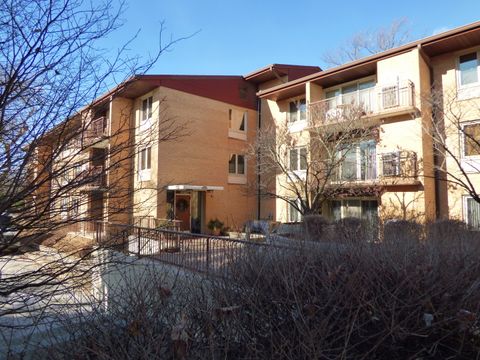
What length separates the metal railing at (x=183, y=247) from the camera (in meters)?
4.69

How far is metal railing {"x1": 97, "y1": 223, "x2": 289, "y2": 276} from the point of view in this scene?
4688mm

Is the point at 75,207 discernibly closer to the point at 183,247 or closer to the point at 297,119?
the point at 183,247

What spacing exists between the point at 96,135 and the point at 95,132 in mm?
34

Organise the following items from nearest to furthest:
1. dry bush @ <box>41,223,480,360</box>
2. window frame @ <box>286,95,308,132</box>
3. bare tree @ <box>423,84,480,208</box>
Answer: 1. dry bush @ <box>41,223,480,360</box>
2. bare tree @ <box>423,84,480,208</box>
3. window frame @ <box>286,95,308,132</box>

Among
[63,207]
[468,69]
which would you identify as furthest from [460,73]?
[63,207]

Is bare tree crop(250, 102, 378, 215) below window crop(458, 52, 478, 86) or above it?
below

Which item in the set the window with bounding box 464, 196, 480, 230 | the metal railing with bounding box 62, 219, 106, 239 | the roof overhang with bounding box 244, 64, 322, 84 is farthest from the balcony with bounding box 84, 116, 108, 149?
the roof overhang with bounding box 244, 64, 322, 84

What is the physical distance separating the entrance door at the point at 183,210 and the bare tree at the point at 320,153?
15.6 feet

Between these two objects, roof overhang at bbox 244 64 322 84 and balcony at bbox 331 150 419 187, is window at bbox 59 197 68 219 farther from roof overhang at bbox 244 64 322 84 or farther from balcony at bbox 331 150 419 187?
roof overhang at bbox 244 64 322 84

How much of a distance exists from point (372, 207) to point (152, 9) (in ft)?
53.7

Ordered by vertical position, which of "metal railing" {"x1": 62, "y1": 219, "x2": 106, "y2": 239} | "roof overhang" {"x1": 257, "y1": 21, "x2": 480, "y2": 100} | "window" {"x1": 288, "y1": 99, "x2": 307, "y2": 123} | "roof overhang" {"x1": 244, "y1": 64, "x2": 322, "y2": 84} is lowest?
"metal railing" {"x1": 62, "y1": 219, "x2": 106, "y2": 239}

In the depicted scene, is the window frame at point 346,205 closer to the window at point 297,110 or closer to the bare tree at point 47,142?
the window at point 297,110

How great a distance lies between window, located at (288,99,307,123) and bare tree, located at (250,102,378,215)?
186 cm

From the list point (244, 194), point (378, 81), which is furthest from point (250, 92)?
point (378, 81)
